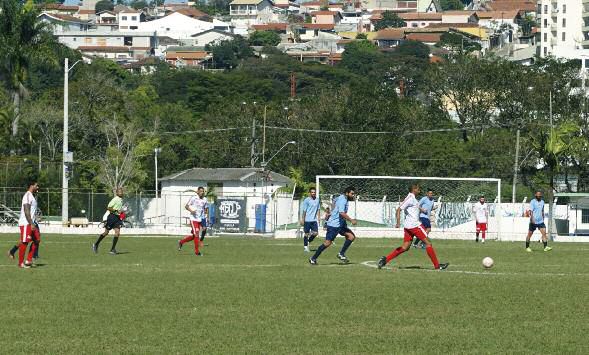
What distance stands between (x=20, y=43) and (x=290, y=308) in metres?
70.9

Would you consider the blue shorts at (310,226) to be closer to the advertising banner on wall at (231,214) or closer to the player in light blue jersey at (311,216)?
the player in light blue jersey at (311,216)

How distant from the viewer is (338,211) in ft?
103

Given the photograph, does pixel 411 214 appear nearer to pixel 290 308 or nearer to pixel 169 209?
pixel 290 308

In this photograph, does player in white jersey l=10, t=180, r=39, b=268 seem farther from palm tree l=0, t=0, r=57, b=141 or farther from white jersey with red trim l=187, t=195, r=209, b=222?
palm tree l=0, t=0, r=57, b=141

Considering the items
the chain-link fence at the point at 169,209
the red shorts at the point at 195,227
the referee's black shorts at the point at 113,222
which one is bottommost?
the chain-link fence at the point at 169,209

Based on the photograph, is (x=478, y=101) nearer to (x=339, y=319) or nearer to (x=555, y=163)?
(x=555, y=163)

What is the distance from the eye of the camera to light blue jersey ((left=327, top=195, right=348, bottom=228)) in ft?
102

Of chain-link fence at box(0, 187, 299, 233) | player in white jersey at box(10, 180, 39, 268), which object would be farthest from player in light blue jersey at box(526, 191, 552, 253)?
chain-link fence at box(0, 187, 299, 233)

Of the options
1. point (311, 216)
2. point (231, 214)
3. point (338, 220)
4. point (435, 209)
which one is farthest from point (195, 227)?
point (231, 214)

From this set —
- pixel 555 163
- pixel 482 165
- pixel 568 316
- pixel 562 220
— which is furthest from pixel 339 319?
pixel 482 165

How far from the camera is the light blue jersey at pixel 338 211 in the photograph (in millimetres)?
31219

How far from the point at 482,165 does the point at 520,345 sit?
314ft

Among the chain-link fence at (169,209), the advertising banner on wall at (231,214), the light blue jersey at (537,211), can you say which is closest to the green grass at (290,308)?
the light blue jersey at (537,211)

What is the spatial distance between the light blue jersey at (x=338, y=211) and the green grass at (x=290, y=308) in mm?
989
